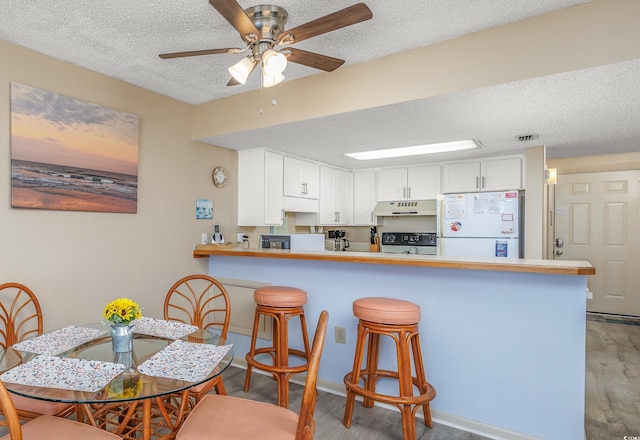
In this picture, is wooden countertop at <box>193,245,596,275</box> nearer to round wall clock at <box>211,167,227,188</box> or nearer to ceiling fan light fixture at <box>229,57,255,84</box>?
round wall clock at <box>211,167,227,188</box>

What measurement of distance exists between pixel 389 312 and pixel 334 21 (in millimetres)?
1450

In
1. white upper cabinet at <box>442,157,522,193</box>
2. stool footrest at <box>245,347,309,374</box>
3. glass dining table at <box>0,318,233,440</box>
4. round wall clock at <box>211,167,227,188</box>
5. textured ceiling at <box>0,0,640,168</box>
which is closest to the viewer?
glass dining table at <box>0,318,233,440</box>

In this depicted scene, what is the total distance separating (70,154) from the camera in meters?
2.46

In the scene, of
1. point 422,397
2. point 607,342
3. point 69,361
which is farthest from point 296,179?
point 607,342

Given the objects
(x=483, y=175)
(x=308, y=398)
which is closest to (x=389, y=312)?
(x=308, y=398)

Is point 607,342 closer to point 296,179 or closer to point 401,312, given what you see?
point 401,312

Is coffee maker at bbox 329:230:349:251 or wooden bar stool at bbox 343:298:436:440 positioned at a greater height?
coffee maker at bbox 329:230:349:251

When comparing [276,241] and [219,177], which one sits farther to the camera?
[219,177]

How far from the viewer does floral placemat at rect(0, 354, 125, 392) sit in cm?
127

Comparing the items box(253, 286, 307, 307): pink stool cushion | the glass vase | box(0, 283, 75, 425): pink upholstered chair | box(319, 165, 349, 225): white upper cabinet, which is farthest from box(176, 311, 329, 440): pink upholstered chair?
box(319, 165, 349, 225): white upper cabinet

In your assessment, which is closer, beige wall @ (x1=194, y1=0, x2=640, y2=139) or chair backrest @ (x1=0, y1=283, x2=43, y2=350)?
beige wall @ (x1=194, y1=0, x2=640, y2=139)

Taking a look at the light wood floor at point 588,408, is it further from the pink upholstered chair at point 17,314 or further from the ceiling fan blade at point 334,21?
the ceiling fan blade at point 334,21

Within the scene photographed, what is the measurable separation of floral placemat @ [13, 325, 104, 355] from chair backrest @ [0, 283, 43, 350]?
0.42 metres

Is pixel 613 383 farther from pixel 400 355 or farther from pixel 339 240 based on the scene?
pixel 339 240
